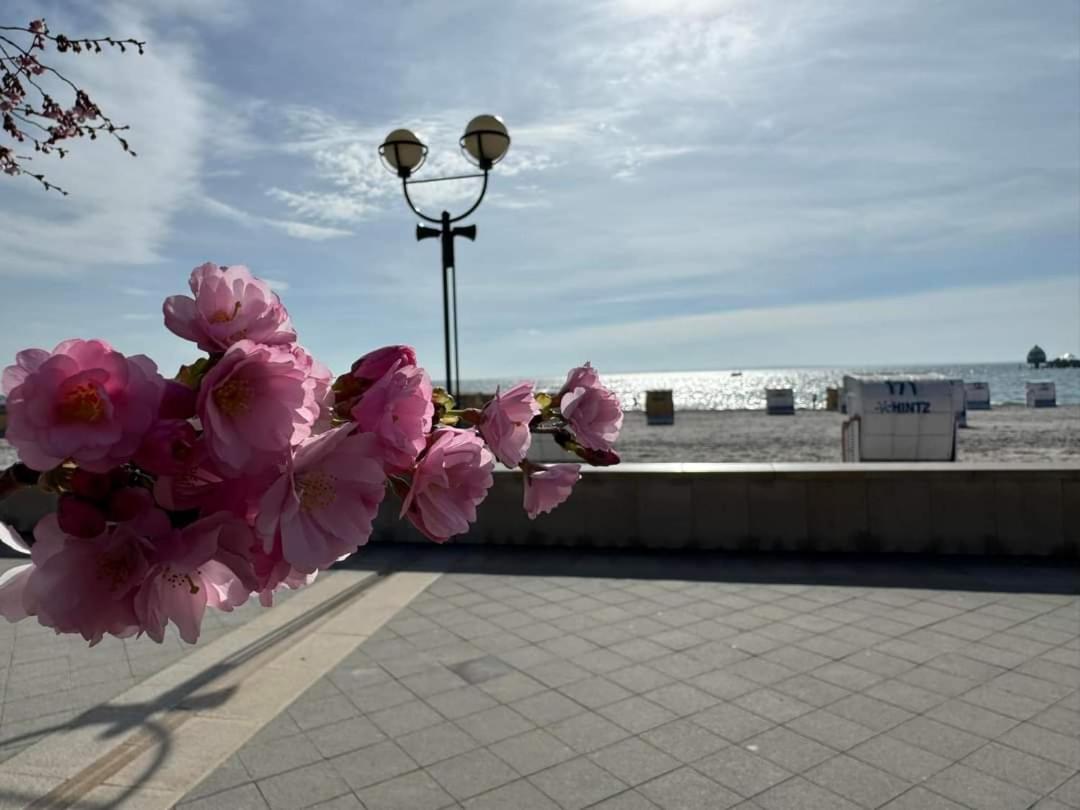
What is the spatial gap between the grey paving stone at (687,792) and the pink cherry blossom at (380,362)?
356 cm

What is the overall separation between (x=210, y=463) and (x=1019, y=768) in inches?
185

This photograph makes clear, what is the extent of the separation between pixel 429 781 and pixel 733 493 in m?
5.89

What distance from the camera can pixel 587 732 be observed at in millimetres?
4543

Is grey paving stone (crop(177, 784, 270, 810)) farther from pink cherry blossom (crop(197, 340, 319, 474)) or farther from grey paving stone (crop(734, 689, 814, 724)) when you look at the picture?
pink cherry blossom (crop(197, 340, 319, 474))

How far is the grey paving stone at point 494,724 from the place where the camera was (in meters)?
4.51

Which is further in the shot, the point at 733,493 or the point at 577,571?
the point at 733,493

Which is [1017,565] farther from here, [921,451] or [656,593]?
[921,451]

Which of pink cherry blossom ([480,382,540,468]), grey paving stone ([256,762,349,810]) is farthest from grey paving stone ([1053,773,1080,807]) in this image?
pink cherry blossom ([480,382,540,468])

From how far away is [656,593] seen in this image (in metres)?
7.52

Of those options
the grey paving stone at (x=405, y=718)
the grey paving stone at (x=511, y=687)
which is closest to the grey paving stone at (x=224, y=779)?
the grey paving stone at (x=405, y=718)

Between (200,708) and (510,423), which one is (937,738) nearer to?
(200,708)

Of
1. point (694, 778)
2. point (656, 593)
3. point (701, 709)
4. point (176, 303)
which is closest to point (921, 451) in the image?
point (656, 593)

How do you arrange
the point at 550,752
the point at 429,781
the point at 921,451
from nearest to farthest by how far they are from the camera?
1. the point at 429,781
2. the point at 550,752
3. the point at 921,451

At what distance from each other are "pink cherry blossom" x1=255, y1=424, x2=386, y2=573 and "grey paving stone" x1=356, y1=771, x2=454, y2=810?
3469mm
